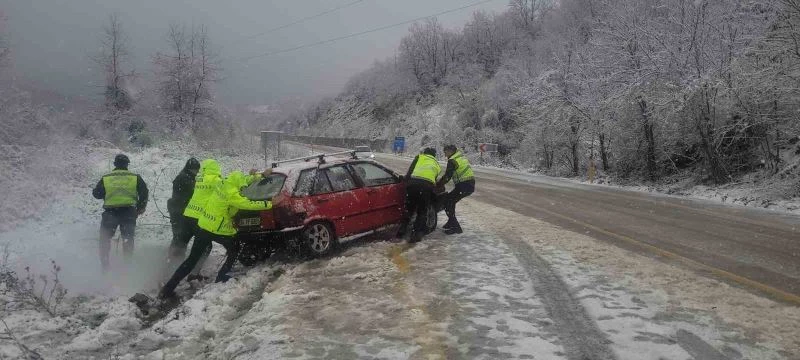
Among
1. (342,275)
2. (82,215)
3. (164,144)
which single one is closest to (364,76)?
(164,144)

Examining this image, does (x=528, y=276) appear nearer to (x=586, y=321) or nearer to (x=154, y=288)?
(x=586, y=321)

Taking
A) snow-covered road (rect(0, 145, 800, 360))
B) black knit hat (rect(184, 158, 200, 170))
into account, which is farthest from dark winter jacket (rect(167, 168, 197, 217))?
Answer: snow-covered road (rect(0, 145, 800, 360))

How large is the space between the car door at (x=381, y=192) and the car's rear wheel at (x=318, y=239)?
905 millimetres

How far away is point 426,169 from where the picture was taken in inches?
349

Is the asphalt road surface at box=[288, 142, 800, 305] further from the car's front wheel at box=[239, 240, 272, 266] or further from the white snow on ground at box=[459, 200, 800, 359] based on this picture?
the car's front wheel at box=[239, 240, 272, 266]

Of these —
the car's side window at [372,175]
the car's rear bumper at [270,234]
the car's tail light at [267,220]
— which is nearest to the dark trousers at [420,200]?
the car's side window at [372,175]

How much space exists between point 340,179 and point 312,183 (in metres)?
0.60

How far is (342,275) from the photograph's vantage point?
6.89 m

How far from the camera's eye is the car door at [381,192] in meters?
8.88

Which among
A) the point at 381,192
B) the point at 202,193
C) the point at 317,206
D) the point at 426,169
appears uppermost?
the point at 426,169

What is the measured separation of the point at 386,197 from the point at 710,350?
5674 mm

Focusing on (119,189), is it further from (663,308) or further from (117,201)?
(663,308)

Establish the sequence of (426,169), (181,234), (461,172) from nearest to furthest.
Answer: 1. (181,234)
2. (426,169)
3. (461,172)

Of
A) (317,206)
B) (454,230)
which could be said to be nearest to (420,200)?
(454,230)
